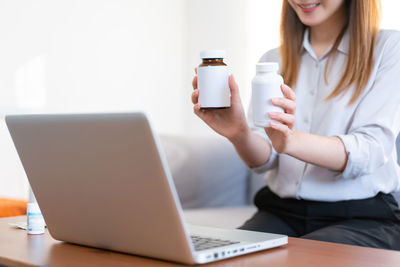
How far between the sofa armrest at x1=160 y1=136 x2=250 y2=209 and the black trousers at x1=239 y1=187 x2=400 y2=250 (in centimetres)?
92

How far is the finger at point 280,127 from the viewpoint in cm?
101

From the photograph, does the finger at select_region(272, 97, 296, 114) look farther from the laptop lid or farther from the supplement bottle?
the laptop lid

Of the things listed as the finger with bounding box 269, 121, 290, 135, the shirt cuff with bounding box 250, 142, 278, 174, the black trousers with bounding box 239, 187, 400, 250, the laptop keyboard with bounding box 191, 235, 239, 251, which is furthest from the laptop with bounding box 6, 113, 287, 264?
the shirt cuff with bounding box 250, 142, 278, 174

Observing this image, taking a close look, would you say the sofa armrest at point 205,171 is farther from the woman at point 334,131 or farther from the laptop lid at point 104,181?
the laptop lid at point 104,181

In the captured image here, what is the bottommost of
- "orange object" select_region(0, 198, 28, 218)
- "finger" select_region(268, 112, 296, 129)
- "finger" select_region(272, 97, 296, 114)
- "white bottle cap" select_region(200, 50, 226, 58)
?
"orange object" select_region(0, 198, 28, 218)

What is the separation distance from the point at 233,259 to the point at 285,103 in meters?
0.30

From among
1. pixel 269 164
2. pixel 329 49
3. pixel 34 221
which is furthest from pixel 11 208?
pixel 329 49

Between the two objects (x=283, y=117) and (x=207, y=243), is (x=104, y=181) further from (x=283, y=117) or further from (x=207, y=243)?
(x=283, y=117)

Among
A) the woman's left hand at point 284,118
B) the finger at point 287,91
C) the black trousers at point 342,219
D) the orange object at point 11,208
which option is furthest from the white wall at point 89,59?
the finger at point 287,91

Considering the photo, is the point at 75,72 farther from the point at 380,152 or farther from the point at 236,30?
the point at 380,152

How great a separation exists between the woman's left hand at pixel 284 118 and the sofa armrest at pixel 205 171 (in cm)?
128

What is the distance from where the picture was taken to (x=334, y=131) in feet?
4.87

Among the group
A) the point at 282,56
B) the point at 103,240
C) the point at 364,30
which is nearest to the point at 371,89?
the point at 364,30

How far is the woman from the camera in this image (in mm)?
1341
